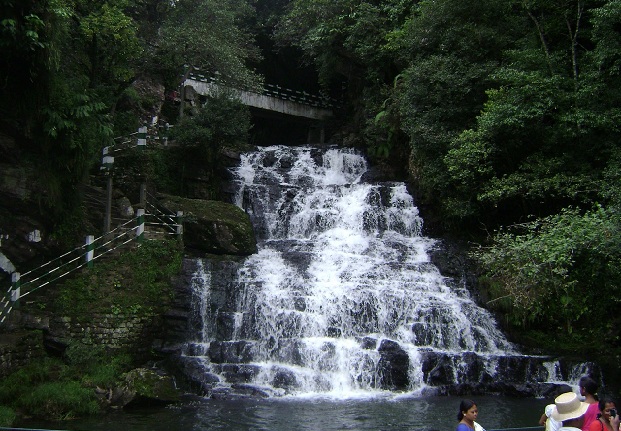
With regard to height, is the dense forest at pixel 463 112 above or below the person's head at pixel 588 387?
above

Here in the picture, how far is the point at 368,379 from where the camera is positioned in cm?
1338

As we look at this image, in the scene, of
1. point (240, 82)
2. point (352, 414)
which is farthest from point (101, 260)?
point (240, 82)

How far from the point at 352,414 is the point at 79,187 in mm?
8702

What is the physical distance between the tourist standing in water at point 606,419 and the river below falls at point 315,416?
4.85 meters

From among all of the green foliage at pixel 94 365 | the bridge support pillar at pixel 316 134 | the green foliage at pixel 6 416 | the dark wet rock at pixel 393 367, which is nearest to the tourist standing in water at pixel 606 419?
the dark wet rock at pixel 393 367

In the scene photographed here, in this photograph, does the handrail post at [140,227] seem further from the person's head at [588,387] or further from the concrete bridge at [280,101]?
the person's head at [588,387]

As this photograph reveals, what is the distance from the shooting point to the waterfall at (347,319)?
13391mm

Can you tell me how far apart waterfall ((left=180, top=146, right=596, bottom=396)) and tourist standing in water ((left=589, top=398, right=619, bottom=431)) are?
25.3 ft

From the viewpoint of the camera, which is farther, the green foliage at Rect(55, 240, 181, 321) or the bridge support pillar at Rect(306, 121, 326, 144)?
the bridge support pillar at Rect(306, 121, 326, 144)

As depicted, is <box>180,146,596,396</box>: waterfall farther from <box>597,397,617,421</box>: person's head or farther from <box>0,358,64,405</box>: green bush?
<box>597,397,617,421</box>: person's head

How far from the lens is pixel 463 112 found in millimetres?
19703

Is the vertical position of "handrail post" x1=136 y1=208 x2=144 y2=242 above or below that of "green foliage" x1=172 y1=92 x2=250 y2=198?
below

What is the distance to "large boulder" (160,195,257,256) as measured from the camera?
58.3ft

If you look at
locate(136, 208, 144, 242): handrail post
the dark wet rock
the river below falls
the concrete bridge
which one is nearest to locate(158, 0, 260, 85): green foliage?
the concrete bridge
